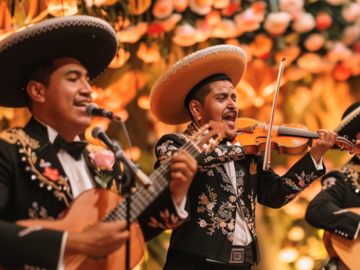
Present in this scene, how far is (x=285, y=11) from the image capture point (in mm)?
3789

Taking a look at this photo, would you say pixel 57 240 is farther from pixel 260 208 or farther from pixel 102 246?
pixel 260 208

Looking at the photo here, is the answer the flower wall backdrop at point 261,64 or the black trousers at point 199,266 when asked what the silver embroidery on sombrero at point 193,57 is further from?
the flower wall backdrop at point 261,64

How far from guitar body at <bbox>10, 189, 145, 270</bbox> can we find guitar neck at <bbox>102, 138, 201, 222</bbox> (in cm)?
6

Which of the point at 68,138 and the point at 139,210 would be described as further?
the point at 68,138

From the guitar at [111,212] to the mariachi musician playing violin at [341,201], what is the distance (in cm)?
140

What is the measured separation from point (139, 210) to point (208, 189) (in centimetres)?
56

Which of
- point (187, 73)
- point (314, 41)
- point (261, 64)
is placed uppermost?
point (314, 41)

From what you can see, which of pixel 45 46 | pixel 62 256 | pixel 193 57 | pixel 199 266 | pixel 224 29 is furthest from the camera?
pixel 224 29

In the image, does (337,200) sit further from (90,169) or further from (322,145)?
(90,169)

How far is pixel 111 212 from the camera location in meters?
1.55

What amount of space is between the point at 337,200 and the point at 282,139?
857 mm

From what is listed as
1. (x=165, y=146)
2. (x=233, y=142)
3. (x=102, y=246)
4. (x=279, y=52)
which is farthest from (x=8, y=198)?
(x=279, y=52)

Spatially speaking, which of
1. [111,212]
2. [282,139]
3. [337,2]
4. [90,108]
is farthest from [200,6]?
[111,212]

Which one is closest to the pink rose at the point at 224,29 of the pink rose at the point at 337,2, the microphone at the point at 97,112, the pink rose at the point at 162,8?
the pink rose at the point at 162,8
